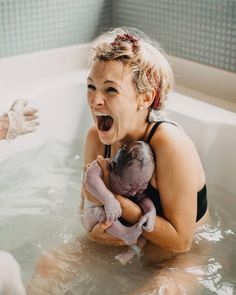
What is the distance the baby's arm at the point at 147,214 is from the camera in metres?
1.42

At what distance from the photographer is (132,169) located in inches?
55.2

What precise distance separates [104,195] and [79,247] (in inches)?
10.2

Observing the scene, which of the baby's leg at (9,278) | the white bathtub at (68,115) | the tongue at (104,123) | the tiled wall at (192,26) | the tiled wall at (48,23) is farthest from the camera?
the tiled wall at (48,23)

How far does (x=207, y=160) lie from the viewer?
2.06 meters

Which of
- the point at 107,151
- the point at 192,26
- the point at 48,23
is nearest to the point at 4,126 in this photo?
the point at 107,151

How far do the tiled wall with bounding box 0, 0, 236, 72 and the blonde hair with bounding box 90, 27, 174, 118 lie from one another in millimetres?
801

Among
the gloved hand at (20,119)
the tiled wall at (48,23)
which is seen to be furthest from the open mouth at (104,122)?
the tiled wall at (48,23)

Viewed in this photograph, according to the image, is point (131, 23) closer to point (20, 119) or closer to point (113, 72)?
point (20, 119)

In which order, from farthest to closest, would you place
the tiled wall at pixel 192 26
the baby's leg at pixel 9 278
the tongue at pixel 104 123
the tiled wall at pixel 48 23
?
Answer: the tiled wall at pixel 48 23 → the tiled wall at pixel 192 26 → the tongue at pixel 104 123 → the baby's leg at pixel 9 278

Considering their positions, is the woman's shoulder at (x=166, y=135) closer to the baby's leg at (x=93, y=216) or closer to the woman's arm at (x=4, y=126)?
the baby's leg at (x=93, y=216)

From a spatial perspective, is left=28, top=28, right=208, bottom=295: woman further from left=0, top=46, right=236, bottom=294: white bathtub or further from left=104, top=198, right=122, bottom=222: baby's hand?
left=0, top=46, right=236, bottom=294: white bathtub

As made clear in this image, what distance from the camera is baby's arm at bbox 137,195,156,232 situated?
1.42 metres

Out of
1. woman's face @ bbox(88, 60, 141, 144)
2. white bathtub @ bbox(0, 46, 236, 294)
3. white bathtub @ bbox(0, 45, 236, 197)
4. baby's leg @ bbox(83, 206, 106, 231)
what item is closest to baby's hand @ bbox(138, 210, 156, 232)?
baby's leg @ bbox(83, 206, 106, 231)

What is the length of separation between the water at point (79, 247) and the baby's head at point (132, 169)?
0.22m
